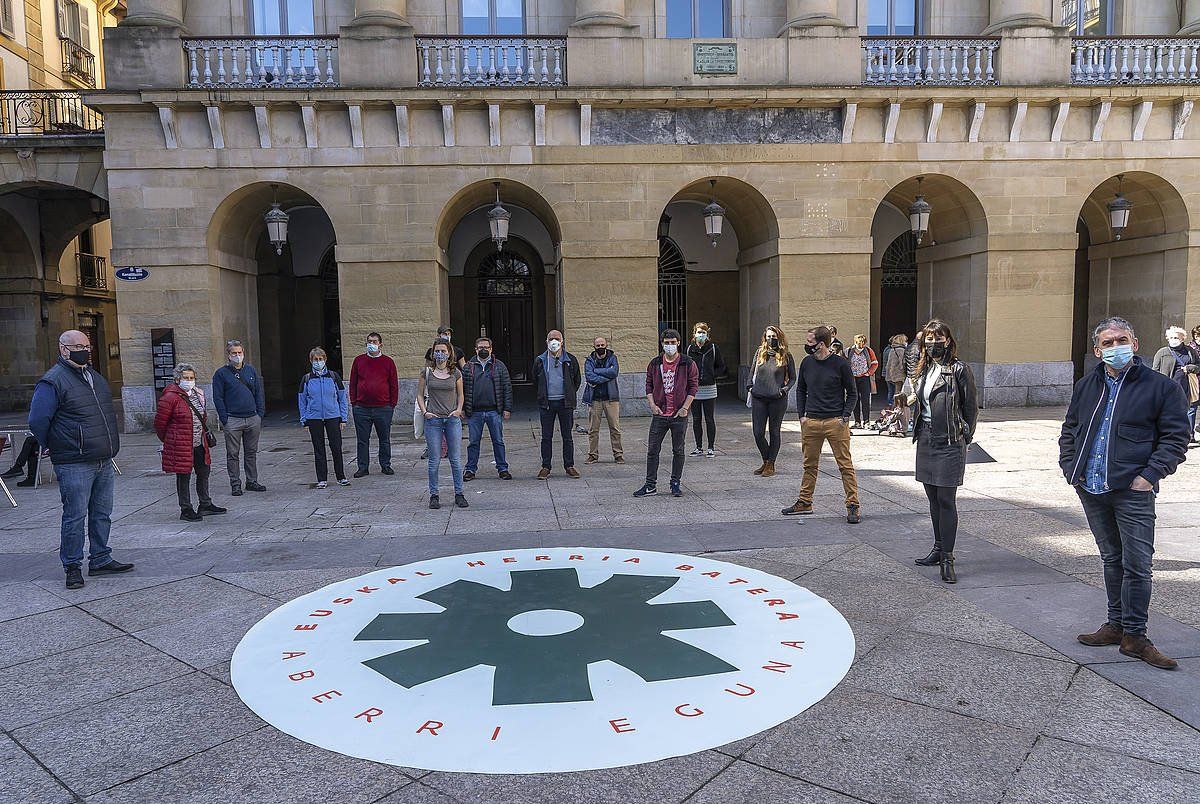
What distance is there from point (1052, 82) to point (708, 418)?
10.9m

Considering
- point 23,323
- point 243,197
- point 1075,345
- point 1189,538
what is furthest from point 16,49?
point 1075,345

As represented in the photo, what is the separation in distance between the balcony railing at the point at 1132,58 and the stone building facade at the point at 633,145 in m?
0.06

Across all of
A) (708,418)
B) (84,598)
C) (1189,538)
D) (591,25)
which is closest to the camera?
(84,598)

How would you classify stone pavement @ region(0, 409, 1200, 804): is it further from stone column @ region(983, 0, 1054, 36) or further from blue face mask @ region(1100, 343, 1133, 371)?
stone column @ region(983, 0, 1054, 36)

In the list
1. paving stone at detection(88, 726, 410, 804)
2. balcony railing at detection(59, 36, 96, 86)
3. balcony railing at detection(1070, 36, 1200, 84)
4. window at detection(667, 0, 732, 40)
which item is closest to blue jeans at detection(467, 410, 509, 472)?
paving stone at detection(88, 726, 410, 804)

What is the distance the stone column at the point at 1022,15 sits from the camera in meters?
15.6

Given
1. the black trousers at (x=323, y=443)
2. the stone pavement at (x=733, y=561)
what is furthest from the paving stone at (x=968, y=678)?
the black trousers at (x=323, y=443)

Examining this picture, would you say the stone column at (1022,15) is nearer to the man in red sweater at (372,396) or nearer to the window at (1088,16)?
the window at (1088,16)

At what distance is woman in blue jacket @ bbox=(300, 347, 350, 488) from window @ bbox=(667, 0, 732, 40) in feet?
35.9

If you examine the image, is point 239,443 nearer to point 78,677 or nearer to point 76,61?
point 78,677

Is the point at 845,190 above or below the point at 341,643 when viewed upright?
above

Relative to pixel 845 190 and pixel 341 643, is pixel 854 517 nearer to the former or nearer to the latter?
pixel 341 643

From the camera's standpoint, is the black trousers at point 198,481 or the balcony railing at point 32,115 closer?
the black trousers at point 198,481

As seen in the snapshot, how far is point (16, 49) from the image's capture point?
69.8ft
